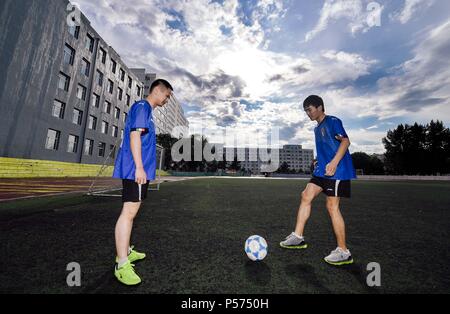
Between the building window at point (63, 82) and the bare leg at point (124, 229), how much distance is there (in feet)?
87.2

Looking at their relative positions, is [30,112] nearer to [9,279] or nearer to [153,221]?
[153,221]

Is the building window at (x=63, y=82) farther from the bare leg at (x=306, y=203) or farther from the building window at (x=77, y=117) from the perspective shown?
the bare leg at (x=306, y=203)

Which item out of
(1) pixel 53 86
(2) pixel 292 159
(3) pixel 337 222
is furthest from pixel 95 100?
(2) pixel 292 159

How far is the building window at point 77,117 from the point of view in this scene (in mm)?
26050

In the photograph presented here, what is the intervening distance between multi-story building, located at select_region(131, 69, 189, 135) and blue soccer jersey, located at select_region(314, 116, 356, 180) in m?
60.5

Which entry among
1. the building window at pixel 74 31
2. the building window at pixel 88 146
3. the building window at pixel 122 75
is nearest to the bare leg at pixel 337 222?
the building window at pixel 74 31

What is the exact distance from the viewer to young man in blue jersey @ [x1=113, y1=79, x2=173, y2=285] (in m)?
2.27

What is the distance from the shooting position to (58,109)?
2328cm

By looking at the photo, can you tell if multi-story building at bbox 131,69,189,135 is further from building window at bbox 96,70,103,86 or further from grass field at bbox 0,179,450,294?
grass field at bbox 0,179,450,294

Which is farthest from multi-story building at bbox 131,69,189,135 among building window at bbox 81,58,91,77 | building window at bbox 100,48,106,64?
building window at bbox 81,58,91,77

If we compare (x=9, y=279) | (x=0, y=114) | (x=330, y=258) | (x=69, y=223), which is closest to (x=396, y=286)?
(x=330, y=258)

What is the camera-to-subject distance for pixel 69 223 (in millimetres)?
4371
